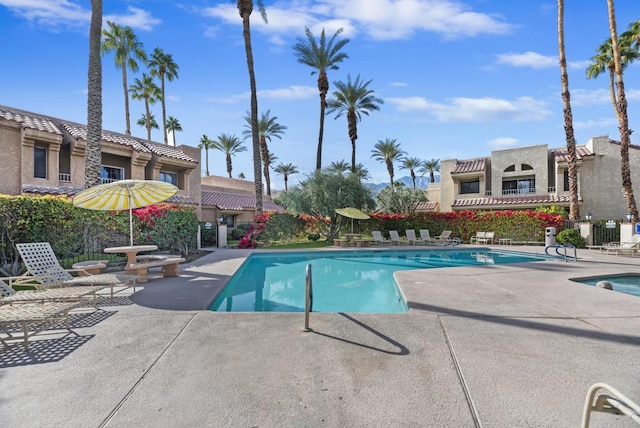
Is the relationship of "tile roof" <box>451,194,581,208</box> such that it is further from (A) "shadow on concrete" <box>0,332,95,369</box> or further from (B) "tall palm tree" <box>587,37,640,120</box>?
(A) "shadow on concrete" <box>0,332,95,369</box>

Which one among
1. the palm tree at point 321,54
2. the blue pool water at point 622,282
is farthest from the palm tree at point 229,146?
the blue pool water at point 622,282

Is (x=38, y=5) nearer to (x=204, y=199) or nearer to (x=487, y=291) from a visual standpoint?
(x=487, y=291)

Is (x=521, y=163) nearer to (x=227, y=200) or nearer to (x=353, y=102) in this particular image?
(x=353, y=102)

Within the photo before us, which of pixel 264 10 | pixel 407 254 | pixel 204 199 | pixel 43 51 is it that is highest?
pixel 264 10

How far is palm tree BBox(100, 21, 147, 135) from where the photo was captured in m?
32.2

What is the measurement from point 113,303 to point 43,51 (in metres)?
13.2

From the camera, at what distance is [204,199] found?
97.3 feet

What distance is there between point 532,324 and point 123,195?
397 inches

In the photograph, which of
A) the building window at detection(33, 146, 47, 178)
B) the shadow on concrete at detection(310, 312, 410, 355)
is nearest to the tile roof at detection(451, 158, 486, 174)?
the shadow on concrete at detection(310, 312, 410, 355)

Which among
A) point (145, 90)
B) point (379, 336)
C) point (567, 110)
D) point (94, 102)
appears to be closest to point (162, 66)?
point (145, 90)

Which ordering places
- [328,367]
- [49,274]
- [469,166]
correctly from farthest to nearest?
[469,166], [49,274], [328,367]

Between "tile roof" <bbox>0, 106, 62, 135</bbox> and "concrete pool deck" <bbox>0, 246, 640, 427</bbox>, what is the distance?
1684cm

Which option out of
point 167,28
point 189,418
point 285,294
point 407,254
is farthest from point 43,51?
point 407,254

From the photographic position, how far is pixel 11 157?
1625cm
